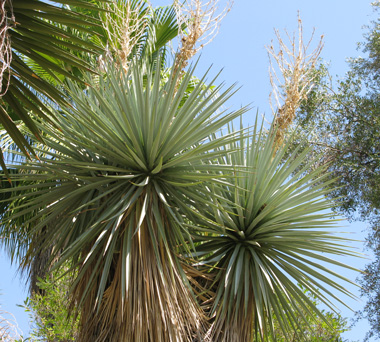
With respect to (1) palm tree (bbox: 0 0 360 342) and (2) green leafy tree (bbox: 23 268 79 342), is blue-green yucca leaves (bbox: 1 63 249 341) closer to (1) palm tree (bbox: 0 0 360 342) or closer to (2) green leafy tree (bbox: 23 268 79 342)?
(1) palm tree (bbox: 0 0 360 342)

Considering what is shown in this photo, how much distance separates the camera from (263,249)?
5426 millimetres

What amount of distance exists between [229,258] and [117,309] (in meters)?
1.29

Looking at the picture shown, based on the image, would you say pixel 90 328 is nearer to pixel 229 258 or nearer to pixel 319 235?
pixel 229 258

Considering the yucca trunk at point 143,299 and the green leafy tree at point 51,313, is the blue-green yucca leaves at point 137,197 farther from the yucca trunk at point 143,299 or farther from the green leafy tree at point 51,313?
the green leafy tree at point 51,313

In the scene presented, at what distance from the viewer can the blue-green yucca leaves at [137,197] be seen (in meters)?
4.68

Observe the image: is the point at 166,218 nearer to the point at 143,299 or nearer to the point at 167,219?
the point at 167,219

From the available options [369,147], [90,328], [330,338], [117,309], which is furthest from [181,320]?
[369,147]

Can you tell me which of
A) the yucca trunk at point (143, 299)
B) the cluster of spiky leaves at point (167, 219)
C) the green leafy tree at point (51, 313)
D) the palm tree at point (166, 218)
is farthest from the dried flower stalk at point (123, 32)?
the green leafy tree at point (51, 313)

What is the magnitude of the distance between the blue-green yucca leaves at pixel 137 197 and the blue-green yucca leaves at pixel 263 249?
0.39 metres

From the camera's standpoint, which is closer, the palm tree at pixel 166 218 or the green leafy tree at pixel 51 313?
the palm tree at pixel 166 218

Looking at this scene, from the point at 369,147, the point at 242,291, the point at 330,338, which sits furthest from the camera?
the point at 369,147

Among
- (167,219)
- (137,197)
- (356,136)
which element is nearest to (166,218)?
(167,219)

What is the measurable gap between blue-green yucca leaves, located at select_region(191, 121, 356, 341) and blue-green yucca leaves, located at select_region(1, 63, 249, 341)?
0.39 metres

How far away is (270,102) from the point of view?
6297mm
